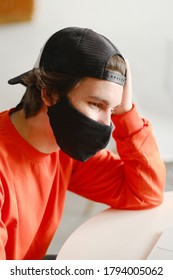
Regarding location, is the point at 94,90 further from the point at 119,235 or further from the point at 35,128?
the point at 119,235

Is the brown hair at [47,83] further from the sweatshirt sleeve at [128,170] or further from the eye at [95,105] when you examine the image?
the sweatshirt sleeve at [128,170]

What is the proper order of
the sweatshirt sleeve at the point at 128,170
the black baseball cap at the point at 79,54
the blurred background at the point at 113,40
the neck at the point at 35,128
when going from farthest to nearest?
the blurred background at the point at 113,40 → the sweatshirt sleeve at the point at 128,170 → the neck at the point at 35,128 → the black baseball cap at the point at 79,54

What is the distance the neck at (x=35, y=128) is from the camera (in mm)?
1121

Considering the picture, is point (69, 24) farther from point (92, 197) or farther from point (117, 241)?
point (117, 241)

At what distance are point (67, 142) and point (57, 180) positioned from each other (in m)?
0.22

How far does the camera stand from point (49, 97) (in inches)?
43.0

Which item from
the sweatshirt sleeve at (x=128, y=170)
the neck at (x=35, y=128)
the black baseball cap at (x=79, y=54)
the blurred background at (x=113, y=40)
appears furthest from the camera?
the blurred background at (x=113, y=40)

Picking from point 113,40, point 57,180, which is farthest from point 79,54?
point 113,40

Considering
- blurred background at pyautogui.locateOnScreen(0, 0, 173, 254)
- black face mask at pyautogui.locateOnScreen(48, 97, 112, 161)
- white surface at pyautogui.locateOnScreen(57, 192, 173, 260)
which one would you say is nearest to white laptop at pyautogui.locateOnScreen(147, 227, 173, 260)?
white surface at pyautogui.locateOnScreen(57, 192, 173, 260)

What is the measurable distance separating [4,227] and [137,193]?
0.46 metres

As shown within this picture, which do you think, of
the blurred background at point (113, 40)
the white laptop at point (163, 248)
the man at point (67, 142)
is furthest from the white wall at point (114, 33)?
the white laptop at point (163, 248)

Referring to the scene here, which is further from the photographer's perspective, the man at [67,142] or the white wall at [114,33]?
the white wall at [114,33]

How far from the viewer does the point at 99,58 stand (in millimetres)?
1021

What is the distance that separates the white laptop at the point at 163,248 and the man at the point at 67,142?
0.16m
